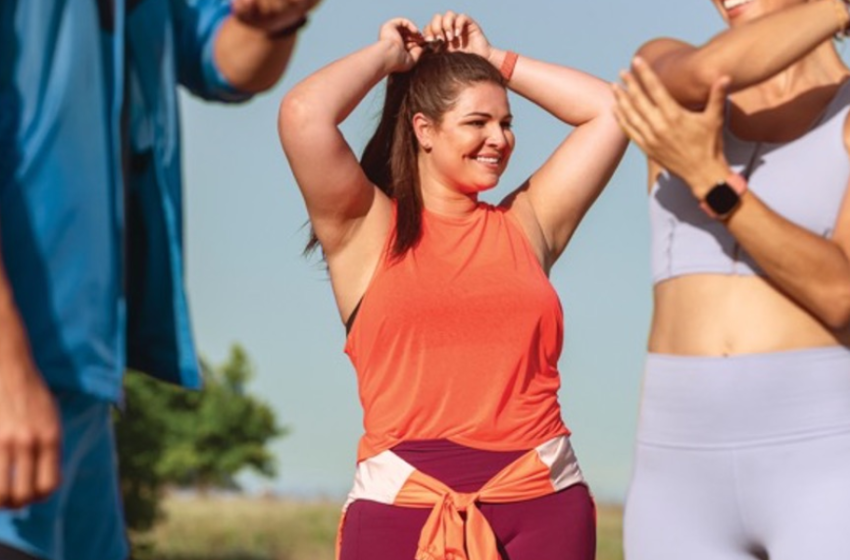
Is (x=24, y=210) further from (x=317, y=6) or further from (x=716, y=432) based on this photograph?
(x=716, y=432)

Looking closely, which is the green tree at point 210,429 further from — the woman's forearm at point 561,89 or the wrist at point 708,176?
the wrist at point 708,176

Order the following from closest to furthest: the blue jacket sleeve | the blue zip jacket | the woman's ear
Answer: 1. the blue zip jacket
2. the blue jacket sleeve
3. the woman's ear

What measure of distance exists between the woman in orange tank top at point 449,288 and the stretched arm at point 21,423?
261 cm

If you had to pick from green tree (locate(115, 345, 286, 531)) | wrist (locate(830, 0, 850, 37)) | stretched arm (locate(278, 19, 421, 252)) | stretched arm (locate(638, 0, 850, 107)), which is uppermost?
wrist (locate(830, 0, 850, 37))

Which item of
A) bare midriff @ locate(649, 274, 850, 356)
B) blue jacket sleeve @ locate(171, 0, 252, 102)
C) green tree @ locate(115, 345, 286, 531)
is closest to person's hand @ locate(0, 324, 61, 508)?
blue jacket sleeve @ locate(171, 0, 252, 102)

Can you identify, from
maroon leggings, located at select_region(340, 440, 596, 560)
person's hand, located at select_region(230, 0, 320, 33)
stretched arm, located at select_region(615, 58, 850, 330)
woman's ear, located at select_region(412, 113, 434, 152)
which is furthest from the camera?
woman's ear, located at select_region(412, 113, 434, 152)

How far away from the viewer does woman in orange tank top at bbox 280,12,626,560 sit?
195 inches

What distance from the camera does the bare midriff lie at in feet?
11.8

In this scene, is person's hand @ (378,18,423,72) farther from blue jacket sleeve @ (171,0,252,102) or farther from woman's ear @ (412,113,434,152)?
blue jacket sleeve @ (171,0,252,102)

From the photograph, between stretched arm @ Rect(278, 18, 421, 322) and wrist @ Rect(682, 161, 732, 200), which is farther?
stretched arm @ Rect(278, 18, 421, 322)

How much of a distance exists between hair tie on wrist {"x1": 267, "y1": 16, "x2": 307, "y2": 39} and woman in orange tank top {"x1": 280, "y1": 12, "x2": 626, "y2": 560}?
241cm

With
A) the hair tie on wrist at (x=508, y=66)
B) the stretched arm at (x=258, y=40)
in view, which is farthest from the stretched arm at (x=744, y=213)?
the hair tie on wrist at (x=508, y=66)

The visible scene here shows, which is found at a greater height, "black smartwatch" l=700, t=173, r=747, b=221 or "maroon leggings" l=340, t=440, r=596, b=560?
"black smartwatch" l=700, t=173, r=747, b=221

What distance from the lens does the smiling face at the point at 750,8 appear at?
12.3 ft
